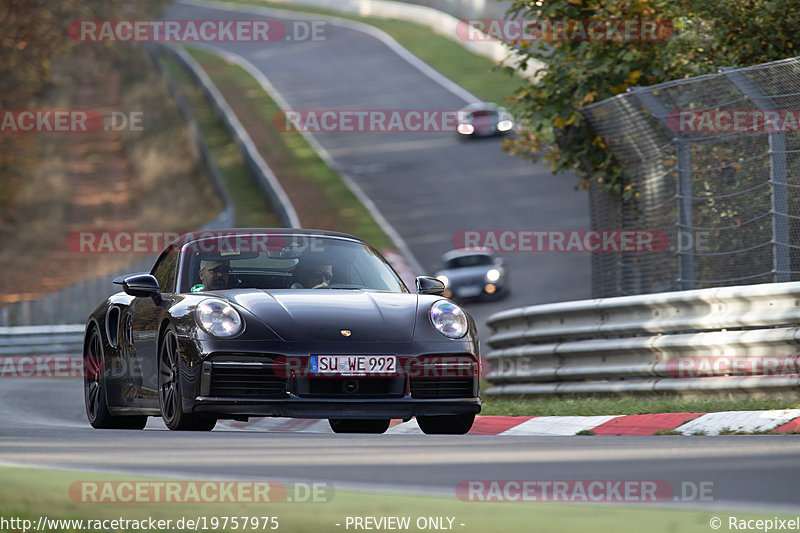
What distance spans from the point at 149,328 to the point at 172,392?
70 centimetres

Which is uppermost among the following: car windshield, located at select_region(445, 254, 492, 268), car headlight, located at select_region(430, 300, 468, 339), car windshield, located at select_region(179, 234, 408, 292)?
car windshield, located at select_region(445, 254, 492, 268)

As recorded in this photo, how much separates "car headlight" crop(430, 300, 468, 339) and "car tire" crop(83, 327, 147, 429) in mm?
2455

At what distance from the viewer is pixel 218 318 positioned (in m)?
8.34

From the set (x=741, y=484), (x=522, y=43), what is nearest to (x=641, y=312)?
(x=522, y=43)

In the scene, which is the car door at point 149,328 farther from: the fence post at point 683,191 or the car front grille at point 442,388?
the fence post at point 683,191

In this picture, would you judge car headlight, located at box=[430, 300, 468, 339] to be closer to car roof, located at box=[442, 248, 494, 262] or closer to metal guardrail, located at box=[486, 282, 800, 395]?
metal guardrail, located at box=[486, 282, 800, 395]

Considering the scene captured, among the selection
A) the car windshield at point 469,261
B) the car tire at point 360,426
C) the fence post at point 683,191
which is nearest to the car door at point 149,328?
the car tire at point 360,426

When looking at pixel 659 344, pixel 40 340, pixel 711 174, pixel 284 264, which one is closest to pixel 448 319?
pixel 284 264

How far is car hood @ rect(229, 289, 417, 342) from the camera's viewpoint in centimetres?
827

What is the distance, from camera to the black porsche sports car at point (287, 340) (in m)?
8.19

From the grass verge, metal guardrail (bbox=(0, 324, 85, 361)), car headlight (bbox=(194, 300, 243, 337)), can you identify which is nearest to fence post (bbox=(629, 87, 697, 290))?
car headlight (bbox=(194, 300, 243, 337))

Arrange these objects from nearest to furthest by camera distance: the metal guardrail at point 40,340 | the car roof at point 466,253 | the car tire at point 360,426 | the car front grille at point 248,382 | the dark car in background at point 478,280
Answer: the car front grille at point 248,382
the car tire at point 360,426
the metal guardrail at point 40,340
the dark car in background at point 478,280
the car roof at point 466,253

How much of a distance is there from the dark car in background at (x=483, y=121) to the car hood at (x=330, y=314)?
3481cm

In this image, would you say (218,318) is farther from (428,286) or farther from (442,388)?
(428,286)
